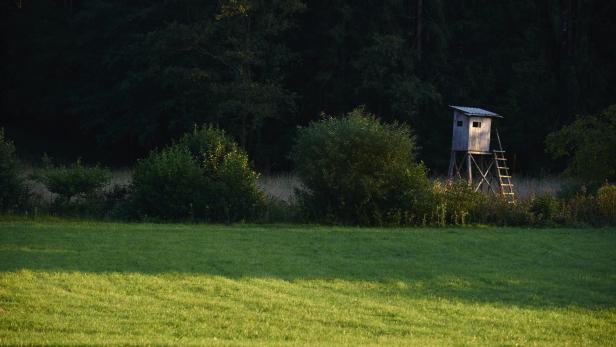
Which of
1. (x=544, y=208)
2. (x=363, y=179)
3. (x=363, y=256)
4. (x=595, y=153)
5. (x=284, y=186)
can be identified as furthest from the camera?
(x=284, y=186)

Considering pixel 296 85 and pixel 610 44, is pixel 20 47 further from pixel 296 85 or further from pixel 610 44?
pixel 610 44

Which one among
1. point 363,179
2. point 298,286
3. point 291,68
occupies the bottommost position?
Result: point 298,286

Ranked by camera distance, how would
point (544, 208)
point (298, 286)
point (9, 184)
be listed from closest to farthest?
point (298, 286), point (9, 184), point (544, 208)

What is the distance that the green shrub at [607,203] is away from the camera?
85.4 feet

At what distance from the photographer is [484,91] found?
166 feet

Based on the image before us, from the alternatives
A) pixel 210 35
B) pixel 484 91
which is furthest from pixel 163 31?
pixel 484 91

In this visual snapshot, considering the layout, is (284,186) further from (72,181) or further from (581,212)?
(581,212)

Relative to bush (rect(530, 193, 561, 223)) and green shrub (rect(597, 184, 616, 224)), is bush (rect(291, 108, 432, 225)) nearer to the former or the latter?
bush (rect(530, 193, 561, 223))

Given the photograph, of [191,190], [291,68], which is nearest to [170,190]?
[191,190]

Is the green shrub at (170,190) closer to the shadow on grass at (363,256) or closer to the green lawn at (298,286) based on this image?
the shadow on grass at (363,256)

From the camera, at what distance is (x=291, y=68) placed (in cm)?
5200

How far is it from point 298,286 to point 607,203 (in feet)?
52.2

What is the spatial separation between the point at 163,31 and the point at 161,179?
22.9m

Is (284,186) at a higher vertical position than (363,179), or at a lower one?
lower
